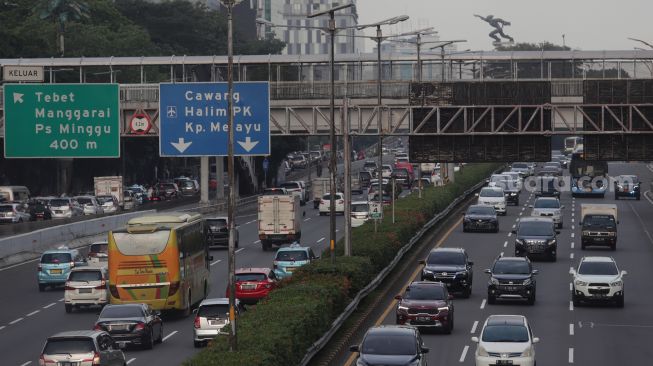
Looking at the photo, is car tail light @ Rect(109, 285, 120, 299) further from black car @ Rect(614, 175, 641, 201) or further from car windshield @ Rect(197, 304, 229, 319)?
black car @ Rect(614, 175, 641, 201)

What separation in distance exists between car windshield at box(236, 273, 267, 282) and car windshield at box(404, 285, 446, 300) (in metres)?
8.26

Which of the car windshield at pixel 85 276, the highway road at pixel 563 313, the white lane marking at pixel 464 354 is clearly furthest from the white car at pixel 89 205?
the white lane marking at pixel 464 354

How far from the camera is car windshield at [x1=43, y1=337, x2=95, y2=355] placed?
32.0 m

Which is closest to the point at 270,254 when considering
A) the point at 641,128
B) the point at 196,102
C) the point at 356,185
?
the point at 196,102

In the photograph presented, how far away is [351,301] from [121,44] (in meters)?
95.9

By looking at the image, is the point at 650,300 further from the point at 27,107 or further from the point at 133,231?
the point at 27,107

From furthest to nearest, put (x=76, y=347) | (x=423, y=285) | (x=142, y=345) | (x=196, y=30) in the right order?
(x=196, y=30) < (x=423, y=285) < (x=142, y=345) < (x=76, y=347)

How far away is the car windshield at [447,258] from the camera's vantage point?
52.0 m

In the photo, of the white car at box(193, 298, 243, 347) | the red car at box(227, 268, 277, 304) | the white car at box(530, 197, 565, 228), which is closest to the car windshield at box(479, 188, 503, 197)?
the white car at box(530, 197, 565, 228)

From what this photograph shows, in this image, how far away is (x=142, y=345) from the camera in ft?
129

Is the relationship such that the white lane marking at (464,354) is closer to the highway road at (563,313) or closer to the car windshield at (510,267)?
the highway road at (563,313)

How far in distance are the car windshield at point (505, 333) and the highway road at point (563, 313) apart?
2328 millimetres

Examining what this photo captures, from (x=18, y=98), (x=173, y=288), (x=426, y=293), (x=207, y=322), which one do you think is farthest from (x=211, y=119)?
(x=207, y=322)

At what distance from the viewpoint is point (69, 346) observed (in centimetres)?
3206
